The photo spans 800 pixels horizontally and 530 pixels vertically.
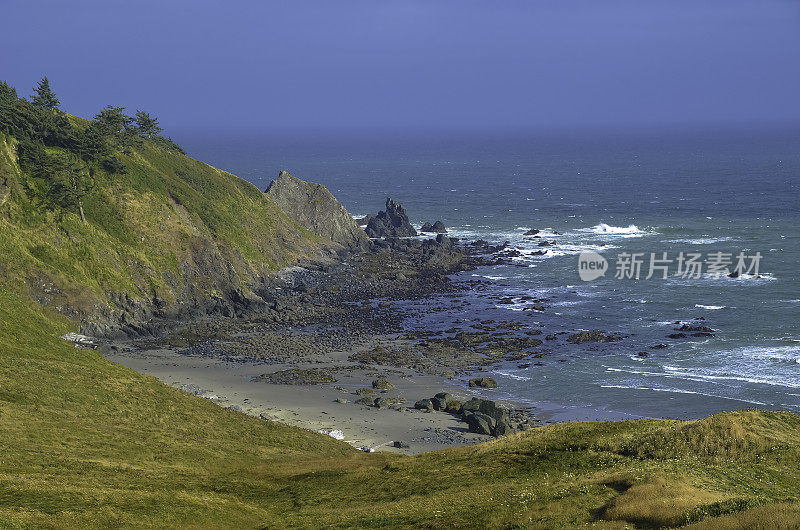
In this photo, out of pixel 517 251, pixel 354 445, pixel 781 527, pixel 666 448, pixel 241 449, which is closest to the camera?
pixel 781 527

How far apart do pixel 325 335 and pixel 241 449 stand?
3628 cm

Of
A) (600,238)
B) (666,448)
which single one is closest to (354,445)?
(666,448)

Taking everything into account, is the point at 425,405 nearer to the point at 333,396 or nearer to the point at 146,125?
the point at 333,396

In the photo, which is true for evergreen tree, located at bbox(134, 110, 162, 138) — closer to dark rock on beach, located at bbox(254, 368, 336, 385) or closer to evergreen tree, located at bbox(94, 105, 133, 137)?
evergreen tree, located at bbox(94, 105, 133, 137)

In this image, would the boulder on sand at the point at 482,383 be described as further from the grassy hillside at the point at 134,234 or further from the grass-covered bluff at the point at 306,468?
the grassy hillside at the point at 134,234

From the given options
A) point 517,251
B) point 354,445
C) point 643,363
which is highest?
point 517,251

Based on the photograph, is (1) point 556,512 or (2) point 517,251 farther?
(2) point 517,251

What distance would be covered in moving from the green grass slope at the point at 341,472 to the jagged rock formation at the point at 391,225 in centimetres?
9060

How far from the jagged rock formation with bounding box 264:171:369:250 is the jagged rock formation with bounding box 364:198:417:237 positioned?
9.10m

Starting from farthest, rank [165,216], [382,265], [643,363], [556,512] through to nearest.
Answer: [382,265], [165,216], [643,363], [556,512]

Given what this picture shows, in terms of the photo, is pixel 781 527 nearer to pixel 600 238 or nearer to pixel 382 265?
pixel 382 265

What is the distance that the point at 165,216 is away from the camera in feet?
333

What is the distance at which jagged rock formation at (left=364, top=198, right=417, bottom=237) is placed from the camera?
145750mm

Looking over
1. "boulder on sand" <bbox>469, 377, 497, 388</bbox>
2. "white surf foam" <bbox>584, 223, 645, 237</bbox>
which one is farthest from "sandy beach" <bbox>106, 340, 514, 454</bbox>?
"white surf foam" <bbox>584, 223, 645, 237</bbox>
